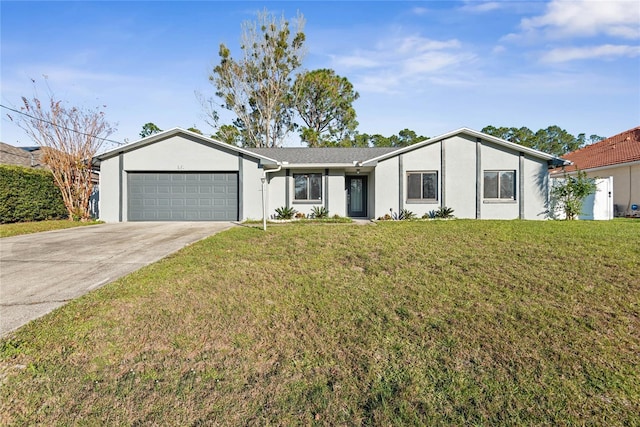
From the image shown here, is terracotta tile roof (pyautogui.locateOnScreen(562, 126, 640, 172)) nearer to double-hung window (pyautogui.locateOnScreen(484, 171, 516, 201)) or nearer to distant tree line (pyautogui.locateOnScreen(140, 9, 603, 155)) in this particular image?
double-hung window (pyautogui.locateOnScreen(484, 171, 516, 201))

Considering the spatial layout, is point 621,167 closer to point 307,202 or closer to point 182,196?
point 307,202

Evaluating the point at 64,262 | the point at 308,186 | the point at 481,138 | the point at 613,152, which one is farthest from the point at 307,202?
the point at 613,152

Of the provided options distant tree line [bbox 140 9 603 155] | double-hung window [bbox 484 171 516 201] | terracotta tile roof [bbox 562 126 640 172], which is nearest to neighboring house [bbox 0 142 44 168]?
distant tree line [bbox 140 9 603 155]

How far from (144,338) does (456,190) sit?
1292 centimetres

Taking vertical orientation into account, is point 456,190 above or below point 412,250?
above

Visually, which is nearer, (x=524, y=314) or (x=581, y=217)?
(x=524, y=314)

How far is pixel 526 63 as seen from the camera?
12.1 metres

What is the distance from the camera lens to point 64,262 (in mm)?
6309

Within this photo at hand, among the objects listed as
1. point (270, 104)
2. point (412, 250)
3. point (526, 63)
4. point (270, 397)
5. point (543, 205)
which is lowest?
point (270, 397)

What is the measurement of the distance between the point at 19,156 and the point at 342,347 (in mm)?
28696

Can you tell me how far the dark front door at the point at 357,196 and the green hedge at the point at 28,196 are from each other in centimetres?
1366

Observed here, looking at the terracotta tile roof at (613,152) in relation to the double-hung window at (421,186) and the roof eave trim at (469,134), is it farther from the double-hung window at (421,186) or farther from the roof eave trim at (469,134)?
the double-hung window at (421,186)

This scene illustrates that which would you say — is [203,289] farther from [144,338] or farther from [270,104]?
[270,104]

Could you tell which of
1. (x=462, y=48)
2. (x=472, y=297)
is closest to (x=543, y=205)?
(x=462, y=48)
